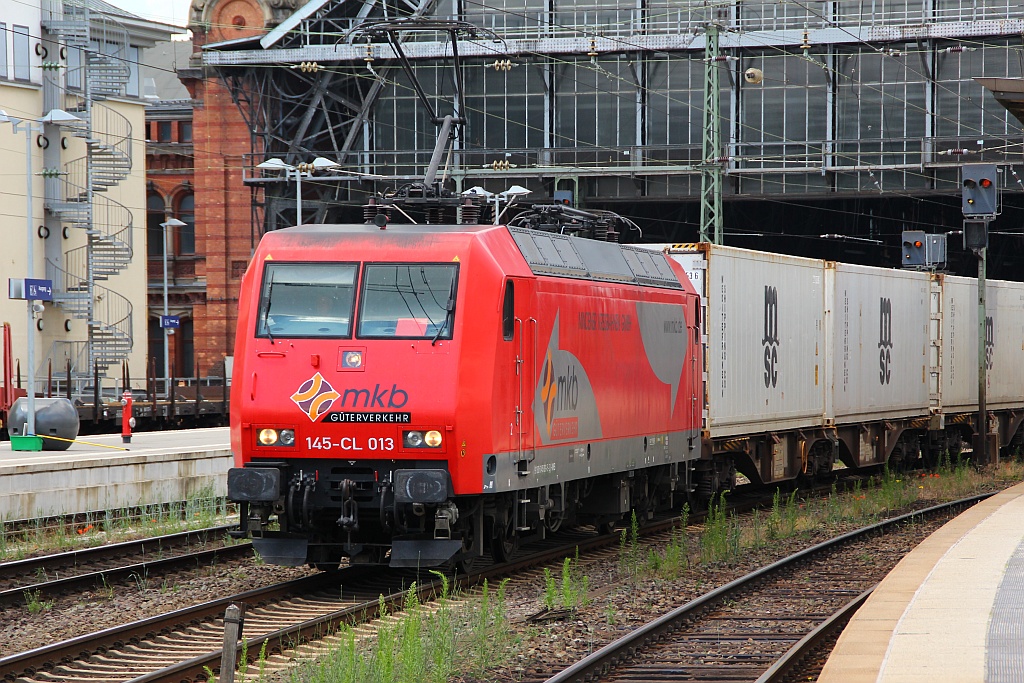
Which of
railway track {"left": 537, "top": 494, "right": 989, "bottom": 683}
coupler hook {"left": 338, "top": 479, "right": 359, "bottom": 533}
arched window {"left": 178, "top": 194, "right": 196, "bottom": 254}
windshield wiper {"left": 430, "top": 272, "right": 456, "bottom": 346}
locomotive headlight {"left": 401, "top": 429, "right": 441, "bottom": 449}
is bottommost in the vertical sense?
railway track {"left": 537, "top": 494, "right": 989, "bottom": 683}

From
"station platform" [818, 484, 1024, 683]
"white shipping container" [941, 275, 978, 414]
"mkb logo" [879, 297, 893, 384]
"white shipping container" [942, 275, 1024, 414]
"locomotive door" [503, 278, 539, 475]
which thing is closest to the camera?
"station platform" [818, 484, 1024, 683]

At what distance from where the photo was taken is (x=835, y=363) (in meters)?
23.0

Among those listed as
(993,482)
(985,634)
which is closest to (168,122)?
(993,482)

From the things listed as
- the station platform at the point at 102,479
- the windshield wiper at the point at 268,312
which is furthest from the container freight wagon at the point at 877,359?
the windshield wiper at the point at 268,312

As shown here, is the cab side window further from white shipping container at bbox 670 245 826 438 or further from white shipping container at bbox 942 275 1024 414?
white shipping container at bbox 942 275 1024 414

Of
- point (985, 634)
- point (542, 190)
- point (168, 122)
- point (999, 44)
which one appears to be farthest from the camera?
point (168, 122)

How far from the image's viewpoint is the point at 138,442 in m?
25.8

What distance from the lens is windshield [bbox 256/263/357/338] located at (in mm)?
12609

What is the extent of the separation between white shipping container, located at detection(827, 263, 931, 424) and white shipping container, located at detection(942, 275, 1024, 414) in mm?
932

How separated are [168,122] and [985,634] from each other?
56681 mm

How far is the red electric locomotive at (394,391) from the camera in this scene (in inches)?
479

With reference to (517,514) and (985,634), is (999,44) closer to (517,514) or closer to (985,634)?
(517,514)

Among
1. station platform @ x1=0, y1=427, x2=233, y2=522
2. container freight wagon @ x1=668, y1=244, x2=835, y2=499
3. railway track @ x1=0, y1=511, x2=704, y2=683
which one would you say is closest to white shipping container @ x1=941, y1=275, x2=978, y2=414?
container freight wagon @ x1=668, y1=244, x2=835, y2=499

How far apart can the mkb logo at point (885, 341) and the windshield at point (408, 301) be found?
14165mm
